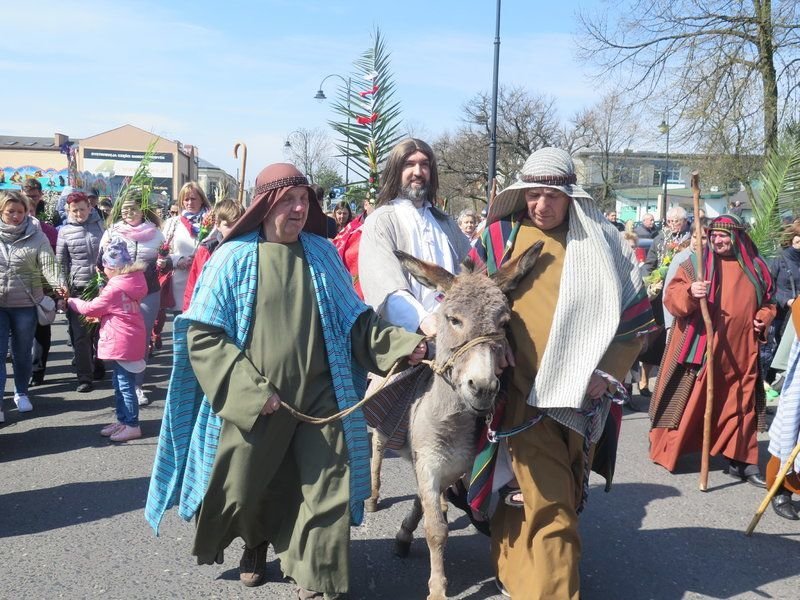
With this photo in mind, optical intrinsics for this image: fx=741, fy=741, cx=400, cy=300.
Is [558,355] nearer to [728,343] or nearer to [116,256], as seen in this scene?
[728,343]

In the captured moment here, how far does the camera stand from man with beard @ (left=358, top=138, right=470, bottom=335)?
3.98 m

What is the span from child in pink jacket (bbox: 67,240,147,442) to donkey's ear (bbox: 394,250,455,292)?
12.6 feet

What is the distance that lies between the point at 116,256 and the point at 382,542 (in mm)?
3925

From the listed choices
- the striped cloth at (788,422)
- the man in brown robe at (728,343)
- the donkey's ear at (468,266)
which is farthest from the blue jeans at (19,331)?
the striped cloth at (788,422)

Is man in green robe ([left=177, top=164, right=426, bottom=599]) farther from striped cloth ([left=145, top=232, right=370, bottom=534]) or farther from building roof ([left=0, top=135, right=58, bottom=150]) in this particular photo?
building roof ([left=0, top=135, right=58, bottom=150])

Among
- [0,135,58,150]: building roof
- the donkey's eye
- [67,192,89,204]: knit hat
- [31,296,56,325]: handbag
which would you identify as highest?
[0,135,58,150]: building roof

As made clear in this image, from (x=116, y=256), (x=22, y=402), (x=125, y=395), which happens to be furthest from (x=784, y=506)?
(x=22, y=402)

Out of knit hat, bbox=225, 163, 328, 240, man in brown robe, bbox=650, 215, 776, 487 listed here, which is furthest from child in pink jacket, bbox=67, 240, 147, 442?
man in brown robe, bbox=650, 215, 776, 487

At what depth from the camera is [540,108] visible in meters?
41.8

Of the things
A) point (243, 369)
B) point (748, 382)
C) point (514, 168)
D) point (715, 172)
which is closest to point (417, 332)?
point (243, 369)

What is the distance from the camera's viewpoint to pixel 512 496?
3779 millimetres

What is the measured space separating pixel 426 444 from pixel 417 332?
0.58 meters

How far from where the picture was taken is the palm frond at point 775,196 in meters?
5.93

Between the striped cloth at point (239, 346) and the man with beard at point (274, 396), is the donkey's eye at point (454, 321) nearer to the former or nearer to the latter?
the man with beard at point (274, 396)
